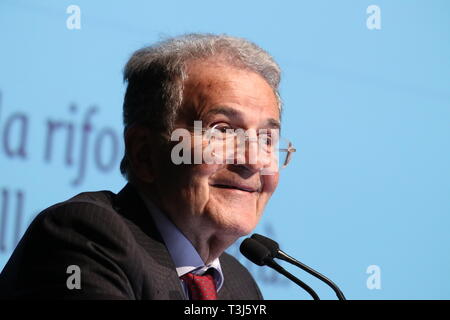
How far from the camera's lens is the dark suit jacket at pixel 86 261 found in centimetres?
142

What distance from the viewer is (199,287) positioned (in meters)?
1.74

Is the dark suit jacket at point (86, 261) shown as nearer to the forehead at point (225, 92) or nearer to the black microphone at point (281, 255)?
the black microphone at point (281, 255)

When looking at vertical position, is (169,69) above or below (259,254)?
above

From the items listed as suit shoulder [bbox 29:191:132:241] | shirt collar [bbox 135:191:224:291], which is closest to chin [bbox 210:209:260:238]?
shirt collar [bbox 135:191:224:291]

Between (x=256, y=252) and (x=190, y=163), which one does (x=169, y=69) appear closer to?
(x=190, y=163)

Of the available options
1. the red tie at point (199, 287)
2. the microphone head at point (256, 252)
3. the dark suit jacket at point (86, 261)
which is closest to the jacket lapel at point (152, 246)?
the dark suit jacket at point (86, 261)

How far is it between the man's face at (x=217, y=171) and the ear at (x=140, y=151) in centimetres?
5

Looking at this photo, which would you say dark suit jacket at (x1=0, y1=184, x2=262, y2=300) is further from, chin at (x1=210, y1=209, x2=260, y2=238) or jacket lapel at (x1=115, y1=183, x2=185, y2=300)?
chin at (x1=210, y1=209, x2=260, y2=238)

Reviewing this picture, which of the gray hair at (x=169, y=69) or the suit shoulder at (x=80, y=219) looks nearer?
the suit shoulder at (x=80, y=219)

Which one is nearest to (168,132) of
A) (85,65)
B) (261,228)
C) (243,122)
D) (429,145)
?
(243,122)

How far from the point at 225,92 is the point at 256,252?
443 millimetres

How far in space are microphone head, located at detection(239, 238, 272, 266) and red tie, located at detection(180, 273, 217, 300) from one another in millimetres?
133

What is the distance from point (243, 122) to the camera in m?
1.79

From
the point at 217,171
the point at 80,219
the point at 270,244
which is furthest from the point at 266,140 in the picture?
the point at 80,219
